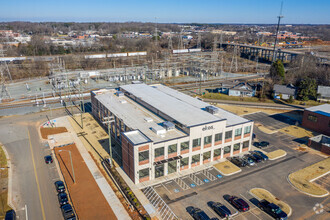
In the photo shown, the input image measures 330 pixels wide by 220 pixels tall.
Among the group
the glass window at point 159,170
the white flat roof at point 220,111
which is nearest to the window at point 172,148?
the glass window at point 159,170

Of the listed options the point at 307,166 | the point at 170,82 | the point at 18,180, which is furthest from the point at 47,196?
the point at 170,82

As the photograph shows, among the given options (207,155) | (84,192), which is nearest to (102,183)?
(84,192)

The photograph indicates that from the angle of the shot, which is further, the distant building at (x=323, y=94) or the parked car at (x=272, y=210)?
the distant building at (x=323, y=94)

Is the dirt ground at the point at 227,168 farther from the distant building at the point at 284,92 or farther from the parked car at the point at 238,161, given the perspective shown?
the distant building at the point at 284,92

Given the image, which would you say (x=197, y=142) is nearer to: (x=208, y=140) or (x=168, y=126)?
(x=208, y=140)

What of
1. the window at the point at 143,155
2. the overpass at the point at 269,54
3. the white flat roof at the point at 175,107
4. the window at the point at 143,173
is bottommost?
the window at the point at 143,173

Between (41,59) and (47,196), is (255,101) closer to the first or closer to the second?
(47,196)

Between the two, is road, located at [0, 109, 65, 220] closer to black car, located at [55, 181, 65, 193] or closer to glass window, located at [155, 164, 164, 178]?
black car, located at [55, 181, 65, 193]
